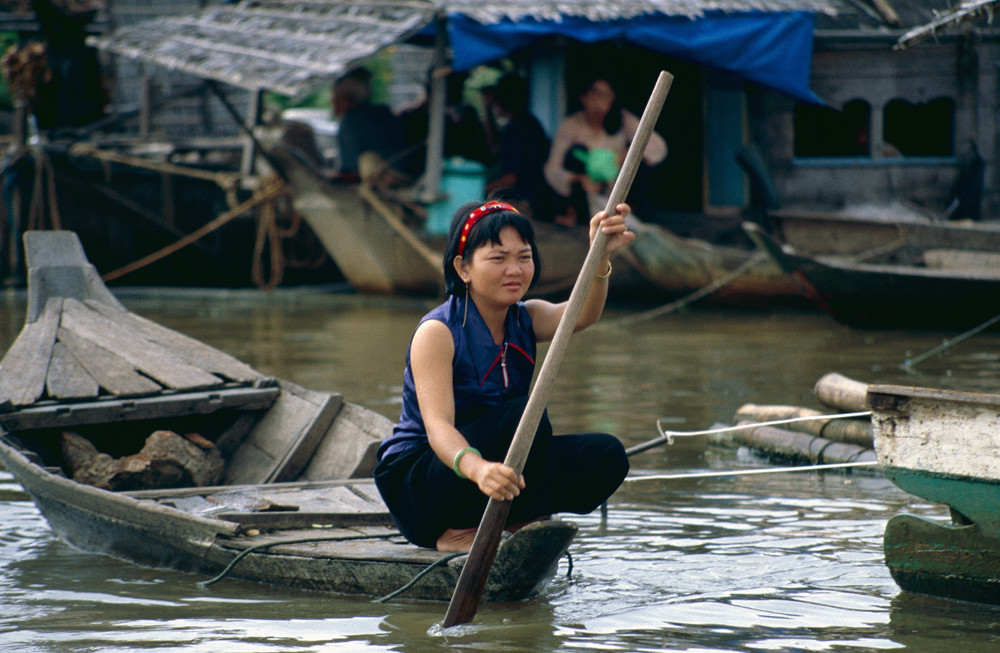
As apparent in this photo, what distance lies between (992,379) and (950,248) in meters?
2.92

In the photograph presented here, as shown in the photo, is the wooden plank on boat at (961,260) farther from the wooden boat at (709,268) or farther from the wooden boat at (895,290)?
the wooden boat at (709,268)

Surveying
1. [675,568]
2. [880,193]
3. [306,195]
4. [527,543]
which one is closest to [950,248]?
[880,193]

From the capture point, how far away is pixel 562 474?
3.57m

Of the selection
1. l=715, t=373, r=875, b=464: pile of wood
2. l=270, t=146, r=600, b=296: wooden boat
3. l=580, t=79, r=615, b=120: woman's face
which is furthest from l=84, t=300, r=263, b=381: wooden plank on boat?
l=580, t=79, r=615, b=120: woman's face

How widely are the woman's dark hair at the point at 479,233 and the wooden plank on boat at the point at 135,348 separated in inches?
73.9

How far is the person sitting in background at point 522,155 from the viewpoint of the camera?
38.1ft

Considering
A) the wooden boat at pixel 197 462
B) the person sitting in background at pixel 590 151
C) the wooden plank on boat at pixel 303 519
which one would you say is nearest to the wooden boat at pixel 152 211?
the person sitting in background at pixel 590 151

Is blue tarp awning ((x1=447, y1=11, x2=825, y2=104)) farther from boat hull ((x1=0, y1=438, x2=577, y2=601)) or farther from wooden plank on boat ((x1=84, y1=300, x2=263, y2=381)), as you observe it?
boat hull ((x1=0, y1=438, x2=577, y2=601))

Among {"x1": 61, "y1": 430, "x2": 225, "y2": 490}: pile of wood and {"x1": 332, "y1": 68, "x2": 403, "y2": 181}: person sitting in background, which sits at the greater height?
{"x1": 332, "y1": 68, "x2": 403, "y2": 181}: person sitting in background

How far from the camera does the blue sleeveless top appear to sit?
351 cm

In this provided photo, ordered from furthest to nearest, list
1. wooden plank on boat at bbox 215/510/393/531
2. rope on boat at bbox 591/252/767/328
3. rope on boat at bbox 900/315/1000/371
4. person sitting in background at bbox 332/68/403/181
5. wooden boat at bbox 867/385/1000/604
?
person sitting in background at bbox 332/68/403/181
rope on boat at bbox 591/252/767/328
rope on boat at bbox 900/315/1000/371
wooden plank on boat at bbox 215/510/393/531
wooden boat at bbox 867/385/1000/604

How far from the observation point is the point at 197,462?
489cm

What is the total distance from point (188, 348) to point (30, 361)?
0.65 meters

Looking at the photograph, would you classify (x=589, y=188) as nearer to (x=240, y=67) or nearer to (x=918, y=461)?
(x=240, y=67)
